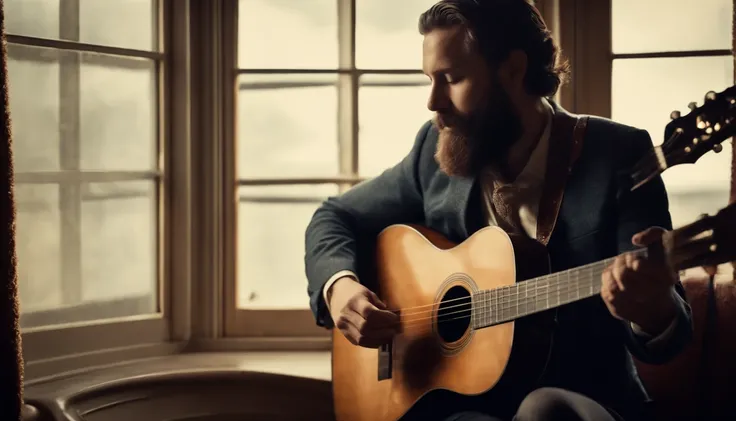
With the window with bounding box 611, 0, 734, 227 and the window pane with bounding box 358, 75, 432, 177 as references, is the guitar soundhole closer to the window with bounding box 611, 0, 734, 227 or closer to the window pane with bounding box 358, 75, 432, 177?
the window with bounding box 611, 0, 734, 227

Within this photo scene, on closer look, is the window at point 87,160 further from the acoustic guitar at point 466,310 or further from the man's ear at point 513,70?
the man's ear at point 513,70

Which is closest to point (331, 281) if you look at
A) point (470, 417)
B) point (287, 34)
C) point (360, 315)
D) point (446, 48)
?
point (360, 315)

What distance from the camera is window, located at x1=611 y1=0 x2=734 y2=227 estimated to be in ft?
4.53

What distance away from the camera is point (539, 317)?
120 cm

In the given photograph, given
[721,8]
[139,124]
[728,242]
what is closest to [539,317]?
[728,242]

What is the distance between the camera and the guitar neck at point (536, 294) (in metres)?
1.10

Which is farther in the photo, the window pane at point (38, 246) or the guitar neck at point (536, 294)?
the window pane at point (38, 246)

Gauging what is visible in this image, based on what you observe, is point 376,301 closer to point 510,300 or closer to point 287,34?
point 510,300

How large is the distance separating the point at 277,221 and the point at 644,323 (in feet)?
3.35

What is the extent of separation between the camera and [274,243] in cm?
194

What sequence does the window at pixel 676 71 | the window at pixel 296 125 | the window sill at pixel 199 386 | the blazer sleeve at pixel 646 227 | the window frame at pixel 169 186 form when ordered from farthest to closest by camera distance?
the window frame at pixel 169 186, the window at pixel 296 125, the window sill at pixel 199 386, the window at pixel 676 71, the blazer sleeve at pixel 646 227

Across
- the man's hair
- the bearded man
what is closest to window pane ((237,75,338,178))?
the bearded man

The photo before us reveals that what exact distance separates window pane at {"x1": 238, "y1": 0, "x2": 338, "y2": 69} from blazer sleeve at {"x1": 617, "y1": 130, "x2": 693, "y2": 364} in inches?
36.0

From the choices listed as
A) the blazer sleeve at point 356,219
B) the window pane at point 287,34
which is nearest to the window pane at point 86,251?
the window pane at point 287,34
